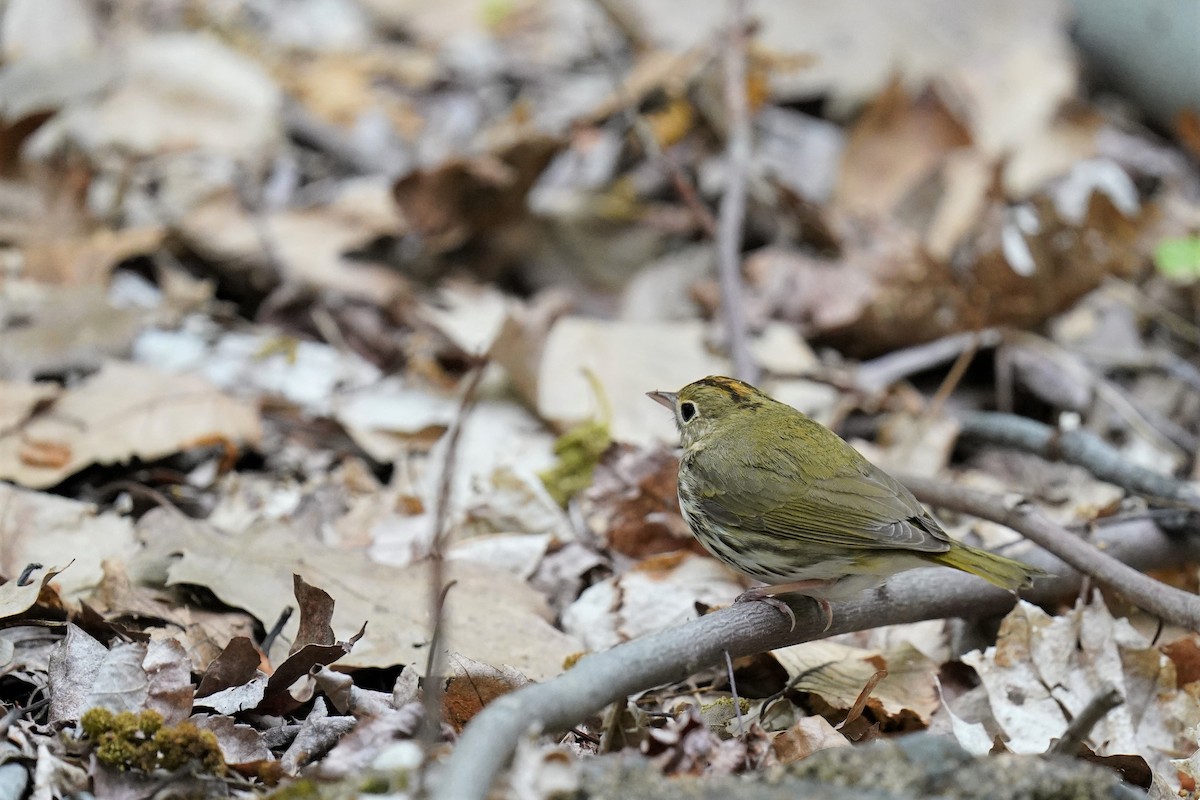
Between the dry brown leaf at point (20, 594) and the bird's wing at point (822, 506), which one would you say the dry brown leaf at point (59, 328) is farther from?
the bird's wing at point (822, 506)

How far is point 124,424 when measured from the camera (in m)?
3.98

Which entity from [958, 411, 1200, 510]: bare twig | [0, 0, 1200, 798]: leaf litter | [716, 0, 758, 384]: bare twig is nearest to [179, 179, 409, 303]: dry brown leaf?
[0, 0, 1200, 798]: leaf litter

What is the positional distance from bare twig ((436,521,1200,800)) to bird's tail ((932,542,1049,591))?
23cm

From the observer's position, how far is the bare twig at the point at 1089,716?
1.96 metres

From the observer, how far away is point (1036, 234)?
495 cm

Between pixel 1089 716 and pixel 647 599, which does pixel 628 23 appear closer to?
pixel 647 599

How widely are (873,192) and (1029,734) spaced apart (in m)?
3.79

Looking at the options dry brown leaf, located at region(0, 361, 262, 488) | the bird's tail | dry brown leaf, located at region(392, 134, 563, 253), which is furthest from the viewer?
dry brown leaf, located at region(392, 134, 563, 253)

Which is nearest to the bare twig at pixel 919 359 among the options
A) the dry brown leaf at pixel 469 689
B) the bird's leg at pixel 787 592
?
the bird's leg at pixel 787 592

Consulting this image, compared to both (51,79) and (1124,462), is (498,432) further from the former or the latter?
(51,79)

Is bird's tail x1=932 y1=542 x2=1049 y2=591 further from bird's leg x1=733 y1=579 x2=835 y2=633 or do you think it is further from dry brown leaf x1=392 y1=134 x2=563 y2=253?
dry brown leaf x1=392 y1=134 x2=563 y2=253

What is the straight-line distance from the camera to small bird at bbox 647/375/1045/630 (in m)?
2.95

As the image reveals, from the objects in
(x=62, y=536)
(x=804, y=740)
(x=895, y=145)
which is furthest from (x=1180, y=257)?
(x=62, y=536)

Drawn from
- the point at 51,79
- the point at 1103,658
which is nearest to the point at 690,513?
the point at 1103,658
